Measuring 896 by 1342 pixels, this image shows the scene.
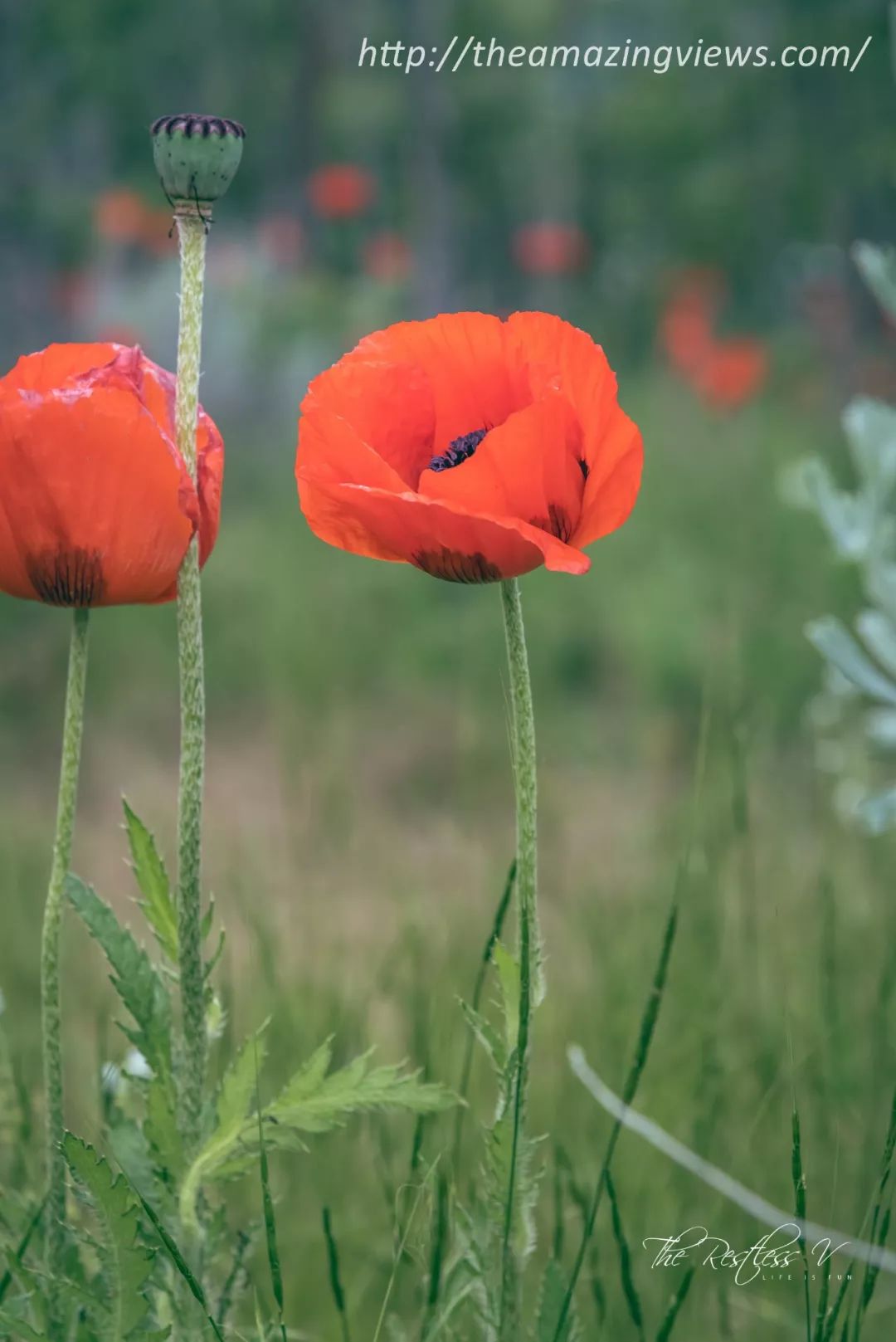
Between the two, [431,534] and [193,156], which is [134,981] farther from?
[193,156]

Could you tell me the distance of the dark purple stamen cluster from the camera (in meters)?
0.98

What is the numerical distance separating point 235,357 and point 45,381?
7674 mm

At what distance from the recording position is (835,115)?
6176mm

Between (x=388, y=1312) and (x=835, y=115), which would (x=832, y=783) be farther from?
(x=835, y=115)

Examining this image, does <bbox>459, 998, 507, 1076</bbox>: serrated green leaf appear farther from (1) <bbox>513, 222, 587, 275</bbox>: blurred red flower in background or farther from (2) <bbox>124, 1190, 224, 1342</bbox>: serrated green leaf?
(1) <bbox>513, 222, 587, 275</bbox>: blurred red flower in background

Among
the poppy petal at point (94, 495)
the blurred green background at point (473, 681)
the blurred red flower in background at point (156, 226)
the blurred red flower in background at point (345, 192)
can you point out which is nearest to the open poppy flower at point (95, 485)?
the poppy petal at point (94, 495)

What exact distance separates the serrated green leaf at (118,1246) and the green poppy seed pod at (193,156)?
54 cm

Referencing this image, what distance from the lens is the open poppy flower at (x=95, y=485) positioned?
0.87 metres

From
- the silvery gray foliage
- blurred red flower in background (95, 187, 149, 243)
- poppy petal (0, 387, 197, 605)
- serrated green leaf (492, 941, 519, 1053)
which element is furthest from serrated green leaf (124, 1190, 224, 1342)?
blurred red flower in background (95, 187, 149, 243)

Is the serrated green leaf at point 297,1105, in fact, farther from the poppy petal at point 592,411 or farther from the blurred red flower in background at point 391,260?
the blurred red flower in background at point 391,260

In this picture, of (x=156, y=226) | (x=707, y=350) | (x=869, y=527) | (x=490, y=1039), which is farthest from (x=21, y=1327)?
(x=156, y=226)

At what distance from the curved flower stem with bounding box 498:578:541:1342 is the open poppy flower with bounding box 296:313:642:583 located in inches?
1.9

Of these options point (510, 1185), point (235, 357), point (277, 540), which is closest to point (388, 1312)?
point (510, 1185)

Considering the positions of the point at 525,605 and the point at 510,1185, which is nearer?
the point at 510,1185
